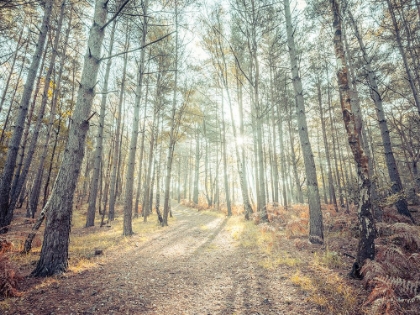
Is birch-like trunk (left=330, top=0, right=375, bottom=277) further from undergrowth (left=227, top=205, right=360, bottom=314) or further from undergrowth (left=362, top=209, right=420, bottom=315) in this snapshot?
undergrowth (left=227, top=205, right=360, bottom=314)

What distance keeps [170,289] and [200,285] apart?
561 millimetres

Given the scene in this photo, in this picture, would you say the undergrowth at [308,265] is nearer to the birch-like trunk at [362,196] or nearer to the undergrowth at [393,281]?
the undergrowth at [393,281]

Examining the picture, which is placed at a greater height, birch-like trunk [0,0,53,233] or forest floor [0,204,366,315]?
birch-like trunk [0,0,53,233]

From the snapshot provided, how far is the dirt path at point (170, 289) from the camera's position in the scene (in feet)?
9.06

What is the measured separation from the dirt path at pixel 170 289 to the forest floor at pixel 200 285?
1cm

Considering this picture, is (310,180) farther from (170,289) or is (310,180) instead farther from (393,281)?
(170,289)

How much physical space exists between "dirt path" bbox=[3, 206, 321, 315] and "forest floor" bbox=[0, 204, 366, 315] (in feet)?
0.03

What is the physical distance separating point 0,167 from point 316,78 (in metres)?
21.2

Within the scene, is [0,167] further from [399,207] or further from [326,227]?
[399,207]

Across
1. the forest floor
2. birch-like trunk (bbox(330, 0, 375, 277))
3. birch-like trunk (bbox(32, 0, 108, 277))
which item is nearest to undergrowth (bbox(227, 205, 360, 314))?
the forest floor

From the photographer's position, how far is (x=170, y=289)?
350 centimetres

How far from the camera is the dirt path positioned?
276cm

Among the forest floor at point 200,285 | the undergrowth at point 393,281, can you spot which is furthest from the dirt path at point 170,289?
the undergrowth at point 393,281

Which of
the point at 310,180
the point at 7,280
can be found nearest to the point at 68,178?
the point at 7,280
